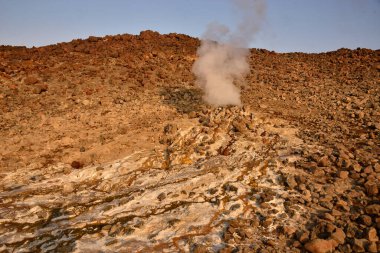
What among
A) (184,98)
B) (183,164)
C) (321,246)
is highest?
(184,98)

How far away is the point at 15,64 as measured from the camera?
12.9 meters

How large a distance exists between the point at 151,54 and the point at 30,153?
8.29 meters

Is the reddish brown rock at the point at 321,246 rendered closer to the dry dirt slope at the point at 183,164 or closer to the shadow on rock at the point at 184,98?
the dry dirt slope at the point at 183,164

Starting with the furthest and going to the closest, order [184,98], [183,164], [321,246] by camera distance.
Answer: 1. [184,98]
2. [183,164]
3. [321,246]

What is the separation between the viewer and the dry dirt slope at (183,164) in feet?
14.0

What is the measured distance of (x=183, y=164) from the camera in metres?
6.32

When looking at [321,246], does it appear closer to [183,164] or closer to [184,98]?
[183,164]

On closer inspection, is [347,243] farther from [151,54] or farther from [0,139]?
[151,54]

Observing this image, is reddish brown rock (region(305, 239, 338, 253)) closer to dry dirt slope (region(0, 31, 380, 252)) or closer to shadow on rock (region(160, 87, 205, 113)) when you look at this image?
dry dirt slope (region(0, 31, 380, 252))

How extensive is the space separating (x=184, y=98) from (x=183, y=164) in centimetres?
379

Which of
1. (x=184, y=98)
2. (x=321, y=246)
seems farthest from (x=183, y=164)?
(x=184, y=98)

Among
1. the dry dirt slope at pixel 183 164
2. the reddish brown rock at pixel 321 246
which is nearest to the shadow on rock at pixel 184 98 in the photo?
the dry dirt slope at pixel 183 164

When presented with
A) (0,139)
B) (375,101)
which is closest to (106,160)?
(0,139)

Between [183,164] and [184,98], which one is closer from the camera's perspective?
[183,164]
